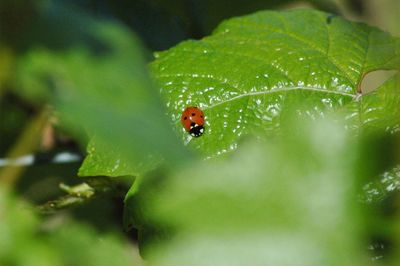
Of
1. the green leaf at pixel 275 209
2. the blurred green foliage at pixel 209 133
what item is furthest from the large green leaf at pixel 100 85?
the green leaf at pixel 275 209

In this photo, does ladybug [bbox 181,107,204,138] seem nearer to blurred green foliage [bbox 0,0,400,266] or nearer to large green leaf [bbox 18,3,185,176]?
blurred green foliage [bbox 0,0,400,266]

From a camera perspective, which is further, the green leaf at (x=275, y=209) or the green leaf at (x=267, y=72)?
the green leaf at (x=267, y=72)

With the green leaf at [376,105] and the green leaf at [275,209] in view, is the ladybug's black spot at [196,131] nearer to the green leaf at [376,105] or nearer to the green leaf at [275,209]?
the green leaf at [376,105]

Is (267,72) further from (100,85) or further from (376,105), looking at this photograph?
(100,85)

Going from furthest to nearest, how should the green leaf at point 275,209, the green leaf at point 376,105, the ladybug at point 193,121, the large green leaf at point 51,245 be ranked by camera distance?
the ladybug at point 193,121
the green leaf at point 376,105
the large green leaf at point 51,245
the green leaf at point 275,209

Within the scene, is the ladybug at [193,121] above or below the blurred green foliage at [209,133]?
below

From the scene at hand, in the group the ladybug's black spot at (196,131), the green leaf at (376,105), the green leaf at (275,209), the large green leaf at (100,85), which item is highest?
the green leaf at (376,105)
